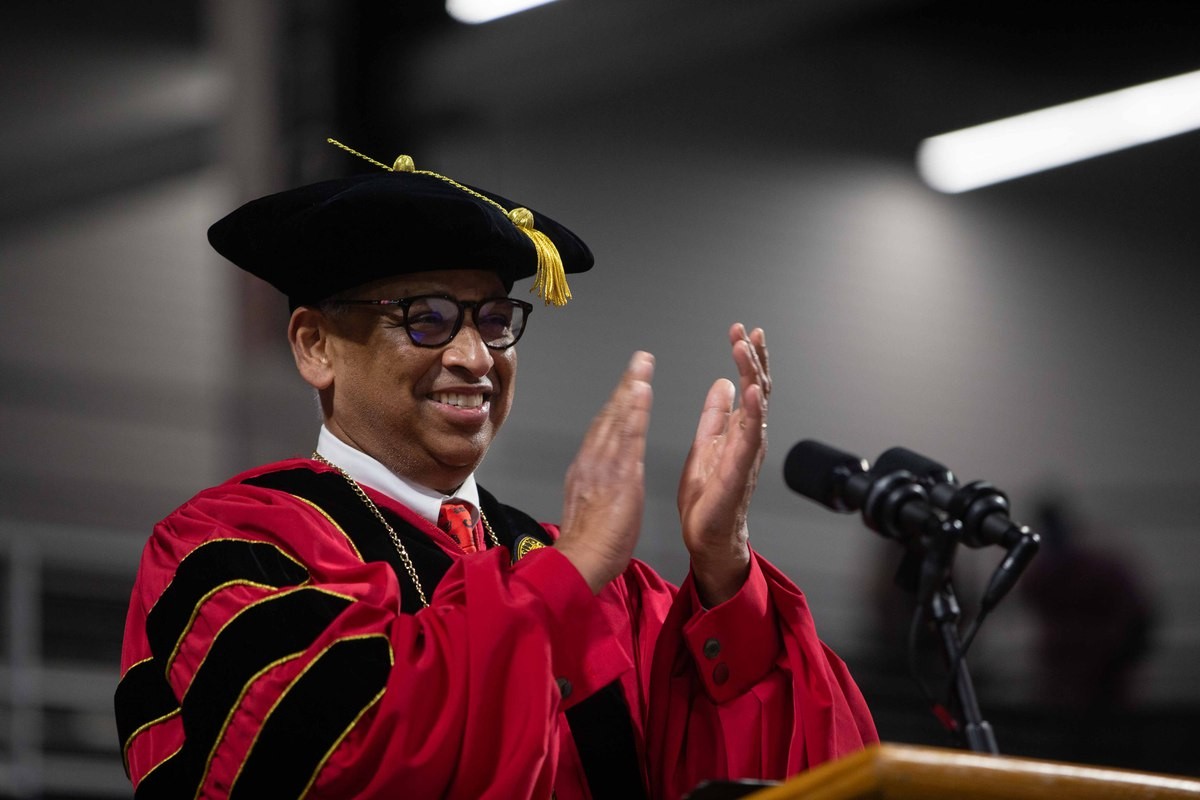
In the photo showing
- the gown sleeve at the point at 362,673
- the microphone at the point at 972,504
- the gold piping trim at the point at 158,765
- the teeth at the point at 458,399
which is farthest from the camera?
the teeth at the point at 458,399

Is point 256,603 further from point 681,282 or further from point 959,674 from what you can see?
point 681,282

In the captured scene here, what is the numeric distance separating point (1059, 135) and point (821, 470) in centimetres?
841

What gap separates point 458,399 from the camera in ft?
7.95

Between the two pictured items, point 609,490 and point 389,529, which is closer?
point 609,490

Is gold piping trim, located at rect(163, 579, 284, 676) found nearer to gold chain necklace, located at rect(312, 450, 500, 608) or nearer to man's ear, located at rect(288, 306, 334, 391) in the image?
gold chain necklace, located at rect(312, 450, 500, 608)

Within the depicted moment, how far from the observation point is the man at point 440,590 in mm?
1866

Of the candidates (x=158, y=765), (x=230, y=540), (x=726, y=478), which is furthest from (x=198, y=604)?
(x=726, y=478)

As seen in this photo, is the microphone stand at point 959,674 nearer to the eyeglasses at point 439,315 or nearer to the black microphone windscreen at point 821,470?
the black microphone windscreen at point 821,470

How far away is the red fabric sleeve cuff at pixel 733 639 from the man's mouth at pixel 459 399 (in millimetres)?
449

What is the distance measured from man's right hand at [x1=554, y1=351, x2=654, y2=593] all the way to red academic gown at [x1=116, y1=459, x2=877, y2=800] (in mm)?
42

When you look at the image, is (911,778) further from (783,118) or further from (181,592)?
(783,118)

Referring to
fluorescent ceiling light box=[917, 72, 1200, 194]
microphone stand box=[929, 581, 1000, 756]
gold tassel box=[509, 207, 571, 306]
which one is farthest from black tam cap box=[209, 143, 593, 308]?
fluorescent ceiling light box=[917, 72, 1200, 194]

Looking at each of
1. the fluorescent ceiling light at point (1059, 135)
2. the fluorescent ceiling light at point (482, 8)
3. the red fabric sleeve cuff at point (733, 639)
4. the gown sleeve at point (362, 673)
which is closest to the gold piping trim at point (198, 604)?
the gown sleeve at point (362, 673)

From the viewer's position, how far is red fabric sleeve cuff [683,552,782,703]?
227 centimetres
